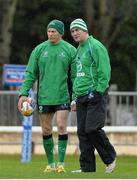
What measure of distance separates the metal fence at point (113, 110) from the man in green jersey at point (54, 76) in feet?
26.3

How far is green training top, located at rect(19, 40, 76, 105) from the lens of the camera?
12461 millimetres

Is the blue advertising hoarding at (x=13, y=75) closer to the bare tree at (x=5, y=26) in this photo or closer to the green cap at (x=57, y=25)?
the bare tree at (x=5, y=26)

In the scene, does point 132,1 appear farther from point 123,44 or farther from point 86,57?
point 86,57

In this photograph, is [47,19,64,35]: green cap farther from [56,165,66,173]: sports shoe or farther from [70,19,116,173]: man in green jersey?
[56,165,66,173]: sports shoe

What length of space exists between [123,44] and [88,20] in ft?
24.0

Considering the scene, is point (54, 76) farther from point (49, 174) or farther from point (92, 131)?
point (49, 174)

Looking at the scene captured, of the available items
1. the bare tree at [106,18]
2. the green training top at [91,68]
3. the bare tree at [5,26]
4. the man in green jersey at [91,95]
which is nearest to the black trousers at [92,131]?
the man in green jersey at [91,95]

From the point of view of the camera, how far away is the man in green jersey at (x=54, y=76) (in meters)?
12.5

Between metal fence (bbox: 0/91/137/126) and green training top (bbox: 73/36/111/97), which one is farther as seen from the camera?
metal fence (bbox: 0/91/137/126)

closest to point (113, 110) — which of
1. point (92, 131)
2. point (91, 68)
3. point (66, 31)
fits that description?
point (91, 68)

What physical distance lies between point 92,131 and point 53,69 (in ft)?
3.77

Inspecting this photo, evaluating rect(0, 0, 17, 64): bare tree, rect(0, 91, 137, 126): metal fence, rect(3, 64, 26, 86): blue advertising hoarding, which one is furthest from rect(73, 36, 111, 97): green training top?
rect(0, 0, 17, 64): bare tree

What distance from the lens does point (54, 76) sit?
40.9ft

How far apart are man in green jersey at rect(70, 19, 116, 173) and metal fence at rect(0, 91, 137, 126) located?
8.41m
